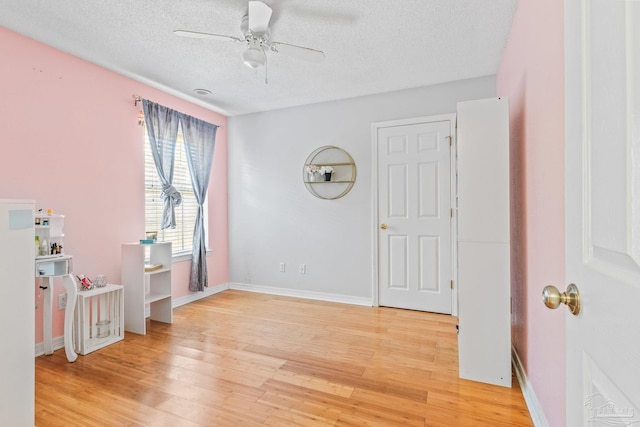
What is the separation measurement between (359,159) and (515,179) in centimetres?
183

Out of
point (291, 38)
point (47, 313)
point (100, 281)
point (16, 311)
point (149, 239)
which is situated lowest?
point (47, 313)

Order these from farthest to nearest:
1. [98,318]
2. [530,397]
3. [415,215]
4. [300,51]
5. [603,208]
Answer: [415,215] < [98,318] < [300,51] < [530,397] < [603,208]

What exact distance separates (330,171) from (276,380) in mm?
2451

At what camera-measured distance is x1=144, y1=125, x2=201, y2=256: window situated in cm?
348

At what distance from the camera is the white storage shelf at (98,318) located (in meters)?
2.54

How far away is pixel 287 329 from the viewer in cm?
303

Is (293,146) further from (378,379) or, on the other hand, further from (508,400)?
(508,400)

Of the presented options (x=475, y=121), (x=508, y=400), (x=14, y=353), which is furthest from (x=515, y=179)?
(x=14, y=353)

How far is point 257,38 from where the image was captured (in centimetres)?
220

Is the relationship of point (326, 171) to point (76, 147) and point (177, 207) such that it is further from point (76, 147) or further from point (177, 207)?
point (76, 147)

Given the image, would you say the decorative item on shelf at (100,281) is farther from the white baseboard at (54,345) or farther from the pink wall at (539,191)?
the pink wall at (539,191)

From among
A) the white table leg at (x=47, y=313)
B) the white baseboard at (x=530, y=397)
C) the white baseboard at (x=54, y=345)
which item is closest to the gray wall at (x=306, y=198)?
the white baseboard at (x=530, y=397)

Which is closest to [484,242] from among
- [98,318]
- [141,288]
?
[141,288]

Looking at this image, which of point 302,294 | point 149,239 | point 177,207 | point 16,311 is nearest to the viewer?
point 16,311
